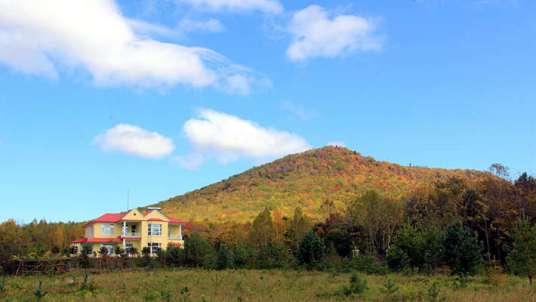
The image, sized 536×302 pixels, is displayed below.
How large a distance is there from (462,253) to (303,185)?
68323mm

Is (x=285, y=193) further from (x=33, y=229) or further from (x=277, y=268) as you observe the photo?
(x=277, y=268)

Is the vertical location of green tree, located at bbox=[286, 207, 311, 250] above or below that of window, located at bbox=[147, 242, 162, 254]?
above

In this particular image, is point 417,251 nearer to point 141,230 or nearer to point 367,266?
point 367,266

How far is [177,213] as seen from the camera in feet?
282

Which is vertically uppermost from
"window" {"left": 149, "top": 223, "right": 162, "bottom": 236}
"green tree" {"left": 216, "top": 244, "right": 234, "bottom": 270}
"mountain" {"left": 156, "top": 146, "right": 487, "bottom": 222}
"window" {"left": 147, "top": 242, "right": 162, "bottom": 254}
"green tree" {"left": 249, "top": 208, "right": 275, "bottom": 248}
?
"mountain" {"left": 156, "top": 146, "right": 487, "bottom": 222}

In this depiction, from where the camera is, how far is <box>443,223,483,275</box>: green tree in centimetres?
3180

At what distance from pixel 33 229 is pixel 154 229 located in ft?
61.7

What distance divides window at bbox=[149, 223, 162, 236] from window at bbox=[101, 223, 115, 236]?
4526mm

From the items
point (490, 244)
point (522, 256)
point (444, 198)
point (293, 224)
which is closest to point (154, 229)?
point (293, 224)

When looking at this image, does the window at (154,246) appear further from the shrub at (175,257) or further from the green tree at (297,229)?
the green tree at (297,229)

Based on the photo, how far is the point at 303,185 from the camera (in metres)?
100

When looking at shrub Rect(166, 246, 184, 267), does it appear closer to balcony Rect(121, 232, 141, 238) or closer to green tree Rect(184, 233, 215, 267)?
green tree Rect(184, 233, 215, 267)

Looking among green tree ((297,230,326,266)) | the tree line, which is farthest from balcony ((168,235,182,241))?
green tree ((297,230,326,266))

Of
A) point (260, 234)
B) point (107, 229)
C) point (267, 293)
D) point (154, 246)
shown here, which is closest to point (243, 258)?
point (260, 234)
